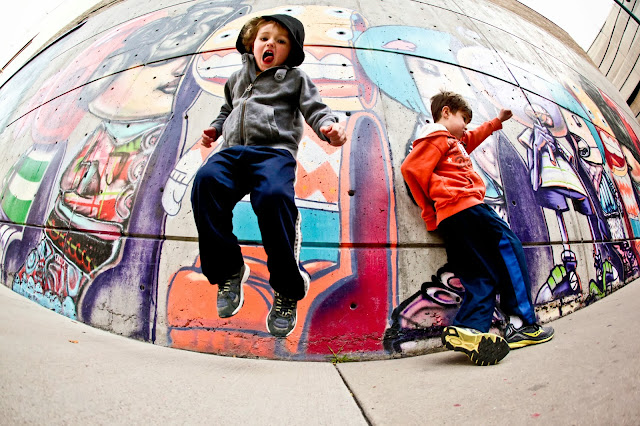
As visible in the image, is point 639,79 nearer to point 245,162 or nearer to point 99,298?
point 245,162

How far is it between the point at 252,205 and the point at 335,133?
0.59 m

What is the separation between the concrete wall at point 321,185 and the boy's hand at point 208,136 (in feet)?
2.09

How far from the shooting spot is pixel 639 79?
1095cm

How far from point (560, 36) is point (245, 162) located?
8431mm

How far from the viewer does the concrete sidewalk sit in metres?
1.26

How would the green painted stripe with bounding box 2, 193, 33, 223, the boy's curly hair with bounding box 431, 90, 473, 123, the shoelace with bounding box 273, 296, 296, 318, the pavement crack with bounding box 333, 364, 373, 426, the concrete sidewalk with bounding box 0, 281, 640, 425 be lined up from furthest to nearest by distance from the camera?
the green painted stripe with bounding box 2, 193, 33, 223
the boy's curly hair with bounding box 431, 90, 473, 123
the shoelace with bounding box 273, 296, 296, 318
the pavement crack with bounding box 333, 364, 373, 426
the concrete sidewalk with bounding box 0, 281, 640, 425

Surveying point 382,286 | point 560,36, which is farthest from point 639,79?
point 382,286

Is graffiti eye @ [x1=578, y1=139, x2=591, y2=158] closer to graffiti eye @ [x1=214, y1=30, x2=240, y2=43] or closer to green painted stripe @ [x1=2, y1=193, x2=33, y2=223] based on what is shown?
graffiti eye @ [x1=214, y1=30, x2=240, y2=43]

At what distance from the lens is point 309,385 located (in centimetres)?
190

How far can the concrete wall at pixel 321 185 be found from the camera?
2621 mm

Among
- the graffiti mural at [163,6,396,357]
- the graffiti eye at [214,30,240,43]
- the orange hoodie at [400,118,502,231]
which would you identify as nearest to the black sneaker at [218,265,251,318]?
the graffiti mural at [163,6,396,357]

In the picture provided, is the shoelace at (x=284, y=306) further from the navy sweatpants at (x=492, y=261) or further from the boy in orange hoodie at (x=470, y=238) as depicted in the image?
the navy sweatpants at (x=492, y=261)

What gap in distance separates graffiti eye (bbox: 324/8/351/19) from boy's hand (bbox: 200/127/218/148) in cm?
238

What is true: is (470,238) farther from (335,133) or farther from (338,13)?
(338,13)
